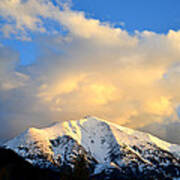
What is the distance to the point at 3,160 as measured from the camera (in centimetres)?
10119

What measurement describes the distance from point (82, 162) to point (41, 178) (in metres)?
47.7

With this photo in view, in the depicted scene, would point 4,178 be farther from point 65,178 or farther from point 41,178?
point 65,178

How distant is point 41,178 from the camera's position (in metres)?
95.6

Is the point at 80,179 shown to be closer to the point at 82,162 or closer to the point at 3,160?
the point at 82,162

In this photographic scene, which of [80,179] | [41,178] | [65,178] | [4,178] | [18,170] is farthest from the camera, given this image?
[80,179]

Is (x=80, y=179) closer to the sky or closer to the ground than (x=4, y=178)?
closer to the ground

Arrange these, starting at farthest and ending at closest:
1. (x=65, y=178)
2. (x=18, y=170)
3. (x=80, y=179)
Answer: (x=80, y=179), (x=65, y=178), (x=18, y=170)

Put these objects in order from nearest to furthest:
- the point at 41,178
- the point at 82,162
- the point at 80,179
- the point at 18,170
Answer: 1. the point at 18,170
2. the point at 41,178
3. the point at 80,179
4. the point at 82,162

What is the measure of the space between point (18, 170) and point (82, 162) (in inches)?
2449

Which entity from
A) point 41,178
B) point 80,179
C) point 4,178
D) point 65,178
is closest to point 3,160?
point 41,178

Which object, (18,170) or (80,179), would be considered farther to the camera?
(80,179)

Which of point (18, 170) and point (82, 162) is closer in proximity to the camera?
point (18, 170)

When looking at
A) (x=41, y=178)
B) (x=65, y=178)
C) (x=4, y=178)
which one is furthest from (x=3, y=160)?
(x=4, y=178)

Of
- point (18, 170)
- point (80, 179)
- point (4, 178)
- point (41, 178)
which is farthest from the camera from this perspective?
point (80, 179)
